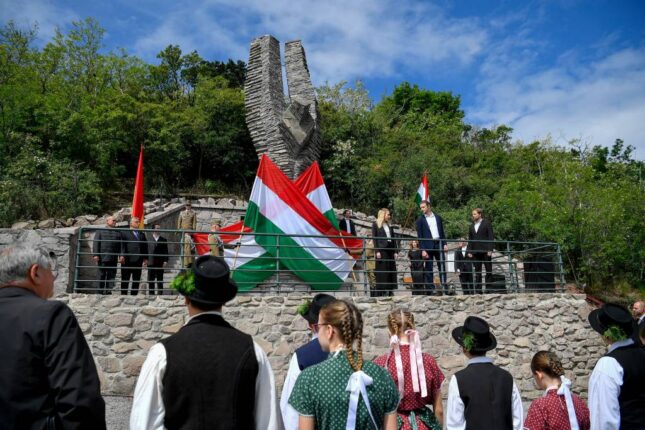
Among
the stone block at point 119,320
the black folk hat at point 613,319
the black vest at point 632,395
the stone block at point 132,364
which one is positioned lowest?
the stone block at point 132,364

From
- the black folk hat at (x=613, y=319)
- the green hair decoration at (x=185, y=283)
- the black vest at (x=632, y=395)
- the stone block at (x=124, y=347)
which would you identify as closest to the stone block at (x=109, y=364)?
the stone block at (x=124, y=347)

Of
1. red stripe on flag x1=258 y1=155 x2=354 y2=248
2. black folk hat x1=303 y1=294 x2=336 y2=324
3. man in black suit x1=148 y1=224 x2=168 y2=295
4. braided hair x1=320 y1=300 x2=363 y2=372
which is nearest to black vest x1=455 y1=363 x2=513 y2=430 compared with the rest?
black folk hat x1=303 y1=294 x2=336 y2=324

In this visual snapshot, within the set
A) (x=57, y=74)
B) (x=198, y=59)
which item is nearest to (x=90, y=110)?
(x=57, y=74)

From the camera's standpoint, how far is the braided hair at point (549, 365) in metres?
3.67

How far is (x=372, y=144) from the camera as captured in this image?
927 inches

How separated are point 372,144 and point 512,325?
15.9 metres

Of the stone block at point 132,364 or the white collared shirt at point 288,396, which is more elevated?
the white collared shirt at point 288,396

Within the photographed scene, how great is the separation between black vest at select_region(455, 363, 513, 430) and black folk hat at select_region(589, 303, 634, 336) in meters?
0.99

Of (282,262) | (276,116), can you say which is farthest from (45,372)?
(276,116)

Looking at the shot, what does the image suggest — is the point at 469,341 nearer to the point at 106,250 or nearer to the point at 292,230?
A: the point at 292,230

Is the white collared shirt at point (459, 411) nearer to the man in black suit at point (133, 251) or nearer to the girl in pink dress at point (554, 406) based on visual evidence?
the girl in pink dress at point (554, 406)

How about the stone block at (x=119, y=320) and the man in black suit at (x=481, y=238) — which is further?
the man in black suit at (x=481, y=238)

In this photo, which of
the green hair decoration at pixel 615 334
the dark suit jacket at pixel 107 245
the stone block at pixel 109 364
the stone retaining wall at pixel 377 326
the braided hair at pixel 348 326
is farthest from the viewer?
the dark suit jacket at pixel 107 245

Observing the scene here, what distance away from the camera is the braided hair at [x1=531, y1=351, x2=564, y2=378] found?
3.67 m
